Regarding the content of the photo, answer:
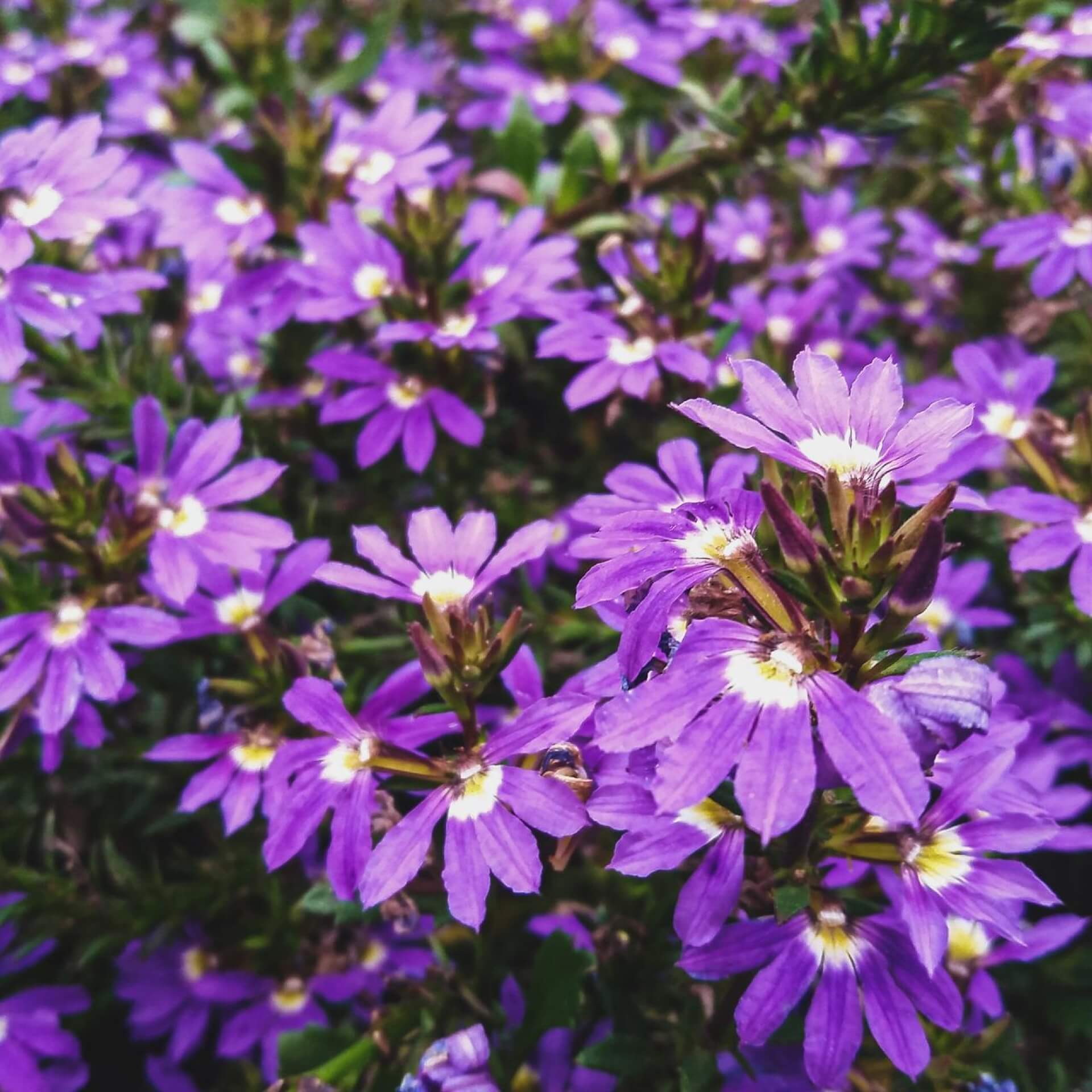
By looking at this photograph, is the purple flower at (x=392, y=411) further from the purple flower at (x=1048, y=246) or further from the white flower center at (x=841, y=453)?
the purple flower at (x=1048, y=246)

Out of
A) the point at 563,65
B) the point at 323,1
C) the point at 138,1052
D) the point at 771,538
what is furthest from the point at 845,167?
the point at 138,1052

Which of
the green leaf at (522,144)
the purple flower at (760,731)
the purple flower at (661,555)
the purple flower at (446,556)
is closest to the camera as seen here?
the purple flower at (760,731)

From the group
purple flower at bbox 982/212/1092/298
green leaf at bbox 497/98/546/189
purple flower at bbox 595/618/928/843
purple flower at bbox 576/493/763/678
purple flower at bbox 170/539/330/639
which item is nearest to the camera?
purple flower at bbox 595/618/928/843

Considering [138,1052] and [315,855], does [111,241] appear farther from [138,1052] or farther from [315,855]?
[138,1052]

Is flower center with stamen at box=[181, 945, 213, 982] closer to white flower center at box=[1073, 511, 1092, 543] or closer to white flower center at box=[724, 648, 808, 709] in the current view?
white flower center at box=[724, 648, 808, 709]

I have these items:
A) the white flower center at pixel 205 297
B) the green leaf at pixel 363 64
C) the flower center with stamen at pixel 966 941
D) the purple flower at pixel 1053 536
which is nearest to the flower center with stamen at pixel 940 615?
the purple flower at pixel 1053 536

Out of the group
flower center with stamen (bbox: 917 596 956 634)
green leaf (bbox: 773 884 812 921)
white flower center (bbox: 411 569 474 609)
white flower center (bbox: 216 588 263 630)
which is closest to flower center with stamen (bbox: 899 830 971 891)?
green leaf (bbox: 773 884 812 921)
